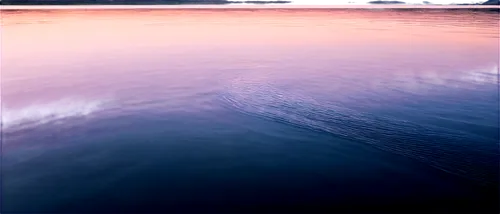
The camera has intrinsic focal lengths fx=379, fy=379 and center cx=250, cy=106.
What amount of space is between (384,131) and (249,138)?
262 centimetres

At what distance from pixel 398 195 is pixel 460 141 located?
2518 millimetres

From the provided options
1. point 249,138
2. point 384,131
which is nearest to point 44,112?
point 249,138

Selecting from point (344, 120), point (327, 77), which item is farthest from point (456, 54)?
point (344, 120)

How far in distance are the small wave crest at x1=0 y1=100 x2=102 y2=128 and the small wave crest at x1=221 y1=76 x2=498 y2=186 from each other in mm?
3315

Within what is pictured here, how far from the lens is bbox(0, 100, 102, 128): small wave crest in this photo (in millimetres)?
7766

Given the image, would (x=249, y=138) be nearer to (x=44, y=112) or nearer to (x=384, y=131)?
(x=384, y=131)

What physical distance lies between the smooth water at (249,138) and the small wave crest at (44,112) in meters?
0.04

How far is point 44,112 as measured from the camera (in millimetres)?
8398

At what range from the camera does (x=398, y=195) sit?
5086 mm

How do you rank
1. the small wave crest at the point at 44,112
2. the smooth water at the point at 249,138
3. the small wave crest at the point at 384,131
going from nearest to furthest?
1. the smooth water at the point at 249,138
2. the small wave crest at the point at 384,131
3. the small wave crest at the point at 44,112

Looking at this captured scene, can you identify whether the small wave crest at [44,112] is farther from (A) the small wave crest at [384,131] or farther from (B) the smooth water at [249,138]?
(A) the small wave crest at [384,131]

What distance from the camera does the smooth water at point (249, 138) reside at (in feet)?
16.6

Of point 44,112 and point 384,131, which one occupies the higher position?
point 44,112

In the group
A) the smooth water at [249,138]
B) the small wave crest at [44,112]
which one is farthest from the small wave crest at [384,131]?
the small wave crest at [44,112]
